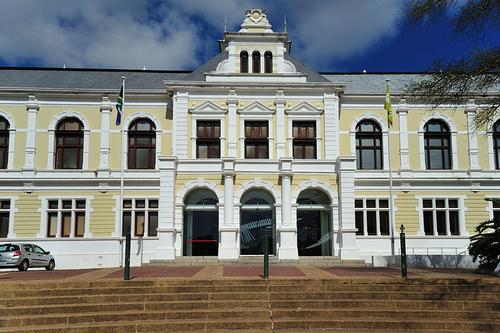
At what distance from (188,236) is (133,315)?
1466cm

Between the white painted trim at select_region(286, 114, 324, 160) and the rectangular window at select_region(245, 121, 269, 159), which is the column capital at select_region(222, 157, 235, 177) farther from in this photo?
the white painted trim at select_region(286, 114, 324, 160)

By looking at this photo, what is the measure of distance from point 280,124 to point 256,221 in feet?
18.4

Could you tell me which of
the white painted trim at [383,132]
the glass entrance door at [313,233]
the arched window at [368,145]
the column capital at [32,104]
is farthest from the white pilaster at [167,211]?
the arched window at [368,145]

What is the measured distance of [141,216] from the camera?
27.7m

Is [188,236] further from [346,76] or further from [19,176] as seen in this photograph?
[346,76]

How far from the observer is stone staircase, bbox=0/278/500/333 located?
34.0 feet

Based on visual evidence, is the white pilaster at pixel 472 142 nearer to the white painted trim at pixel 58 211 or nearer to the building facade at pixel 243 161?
the building facade at pixel 243 161

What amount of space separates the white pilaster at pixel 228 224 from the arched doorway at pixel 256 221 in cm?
93

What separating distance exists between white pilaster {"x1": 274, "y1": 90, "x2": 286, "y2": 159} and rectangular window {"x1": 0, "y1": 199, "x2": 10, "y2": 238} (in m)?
15.4

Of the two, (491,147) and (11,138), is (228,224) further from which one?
(491,147)

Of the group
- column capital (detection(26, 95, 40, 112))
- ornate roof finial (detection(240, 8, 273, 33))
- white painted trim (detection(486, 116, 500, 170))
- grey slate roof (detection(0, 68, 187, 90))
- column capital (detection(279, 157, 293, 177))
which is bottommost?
column capital (detection(279, 157, 293, 177))

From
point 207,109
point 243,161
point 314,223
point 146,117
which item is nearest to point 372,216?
point 314,223

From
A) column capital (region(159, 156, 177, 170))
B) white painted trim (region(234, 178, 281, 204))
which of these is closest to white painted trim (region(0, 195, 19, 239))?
column capital (region(159, 156, 177, 170))

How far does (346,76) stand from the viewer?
108 ft
